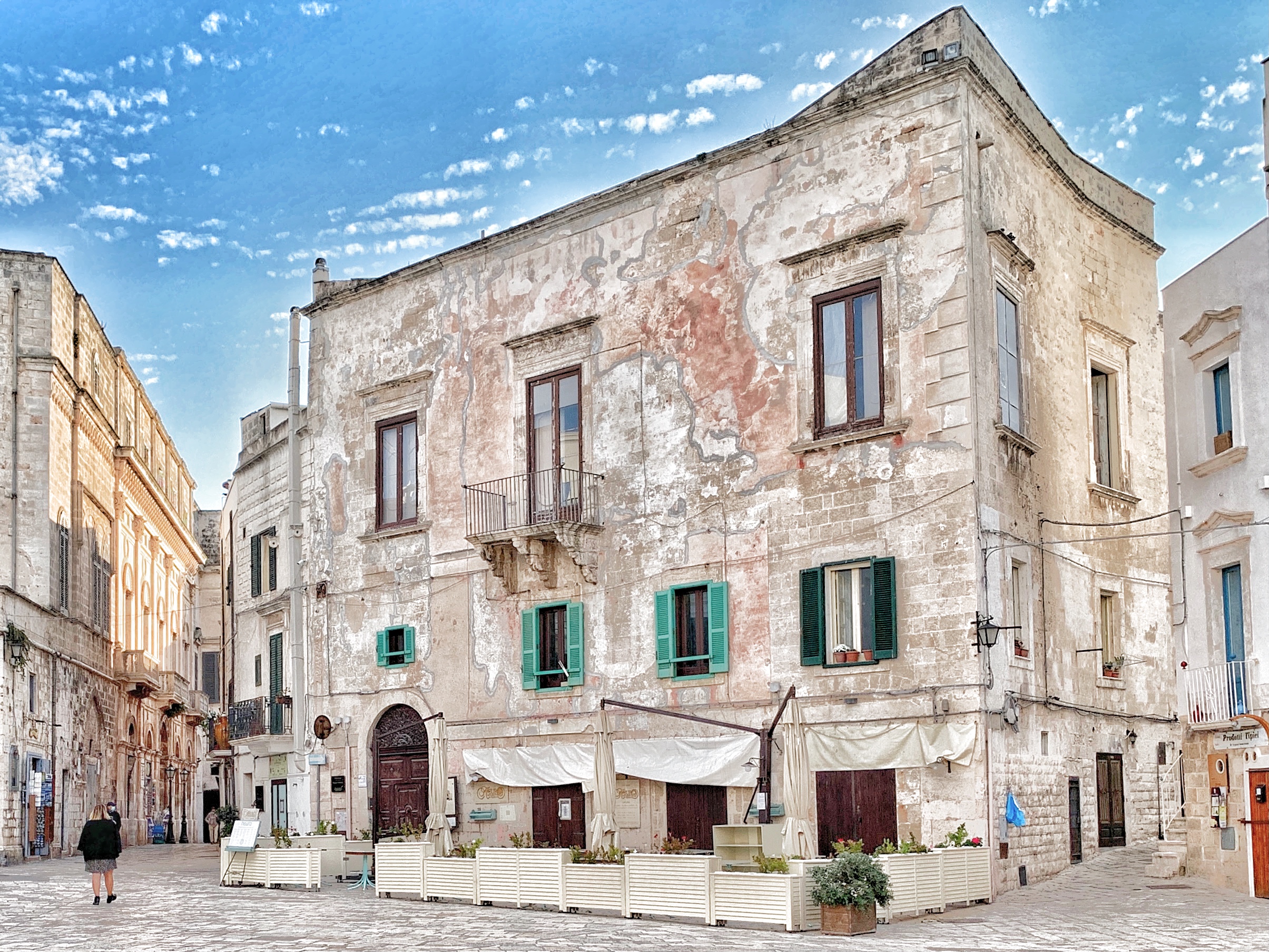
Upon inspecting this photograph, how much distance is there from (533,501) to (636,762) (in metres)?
4.80

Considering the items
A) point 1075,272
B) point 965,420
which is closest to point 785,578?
point 965,420

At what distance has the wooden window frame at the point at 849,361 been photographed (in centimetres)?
2191

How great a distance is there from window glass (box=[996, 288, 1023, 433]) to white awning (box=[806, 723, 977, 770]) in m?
4.56

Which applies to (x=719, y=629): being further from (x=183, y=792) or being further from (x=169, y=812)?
(x=183, y=792)

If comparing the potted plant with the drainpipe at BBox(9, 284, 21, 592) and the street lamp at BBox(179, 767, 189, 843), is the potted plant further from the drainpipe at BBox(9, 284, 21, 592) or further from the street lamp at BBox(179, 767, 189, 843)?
the street lamp at BBox(179, 767, 189, 843)

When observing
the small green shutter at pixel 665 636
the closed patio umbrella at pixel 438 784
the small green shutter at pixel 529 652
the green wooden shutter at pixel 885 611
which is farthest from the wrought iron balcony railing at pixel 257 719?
the green wooden shutter at pixel 885 611

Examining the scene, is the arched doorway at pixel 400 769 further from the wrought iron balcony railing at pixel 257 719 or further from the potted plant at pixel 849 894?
the potted plant at pixel 849 894

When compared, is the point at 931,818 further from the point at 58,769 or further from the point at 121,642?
the point at 121,642

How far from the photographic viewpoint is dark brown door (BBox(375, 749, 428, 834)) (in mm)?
26812

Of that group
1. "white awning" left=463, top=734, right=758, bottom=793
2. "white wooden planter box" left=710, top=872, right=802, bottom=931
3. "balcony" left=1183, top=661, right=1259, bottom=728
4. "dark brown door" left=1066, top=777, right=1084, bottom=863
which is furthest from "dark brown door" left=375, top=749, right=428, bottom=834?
"balcony" left=1183, top=661, right=1259, bottom=728

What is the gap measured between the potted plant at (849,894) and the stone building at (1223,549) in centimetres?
592

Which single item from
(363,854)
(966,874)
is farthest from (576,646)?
(966,874)

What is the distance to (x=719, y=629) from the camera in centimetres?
2305

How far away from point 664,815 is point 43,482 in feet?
70.6
